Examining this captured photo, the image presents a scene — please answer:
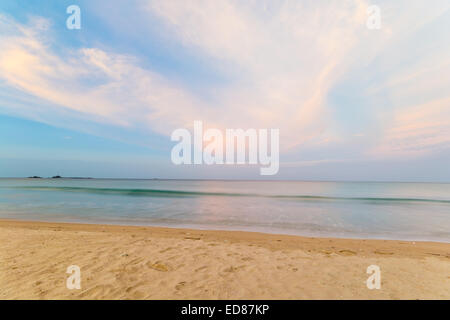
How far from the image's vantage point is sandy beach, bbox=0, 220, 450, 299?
3760 millimetres

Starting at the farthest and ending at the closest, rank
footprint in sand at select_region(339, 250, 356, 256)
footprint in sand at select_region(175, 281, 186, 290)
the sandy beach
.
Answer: footprint in sand at select_region(339, 250, 356, 256) < footprint in sand at select_region(175, 281, 186, 290) < the sandy beach

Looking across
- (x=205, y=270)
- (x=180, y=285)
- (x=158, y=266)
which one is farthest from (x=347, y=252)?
(x=158, y=266)

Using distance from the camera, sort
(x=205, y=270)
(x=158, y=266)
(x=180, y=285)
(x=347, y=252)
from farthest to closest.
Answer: (x=347, y=252)
(x=158, y=266)
(x=205, y=270)
(x=180, y=285)

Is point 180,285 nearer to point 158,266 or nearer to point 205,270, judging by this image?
point 205,270

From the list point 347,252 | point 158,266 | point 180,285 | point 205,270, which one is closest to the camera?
point 180,285

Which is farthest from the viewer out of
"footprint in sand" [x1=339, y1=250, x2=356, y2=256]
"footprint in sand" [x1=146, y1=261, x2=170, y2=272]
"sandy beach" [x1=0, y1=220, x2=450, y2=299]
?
"footprint in sand" [x1=339, y1=250, x2=356, y2=256]

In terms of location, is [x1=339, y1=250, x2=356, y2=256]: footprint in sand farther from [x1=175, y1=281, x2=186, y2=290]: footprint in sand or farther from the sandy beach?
[x1=175, y1=281, x2=186, y2=290]: footprint in sand

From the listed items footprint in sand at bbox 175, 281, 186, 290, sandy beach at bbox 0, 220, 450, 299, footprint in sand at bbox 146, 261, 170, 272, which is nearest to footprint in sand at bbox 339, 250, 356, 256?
sandy beach at bbox 0, 220, 450, 299

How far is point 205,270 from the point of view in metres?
4.72

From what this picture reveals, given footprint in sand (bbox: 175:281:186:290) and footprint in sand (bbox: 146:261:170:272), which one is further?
footprint in sand (bbox: 146:261:170:272)

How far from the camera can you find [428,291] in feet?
13.0

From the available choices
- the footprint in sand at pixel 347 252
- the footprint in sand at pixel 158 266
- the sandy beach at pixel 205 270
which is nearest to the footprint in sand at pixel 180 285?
the sandy beach at pixel 205 270
